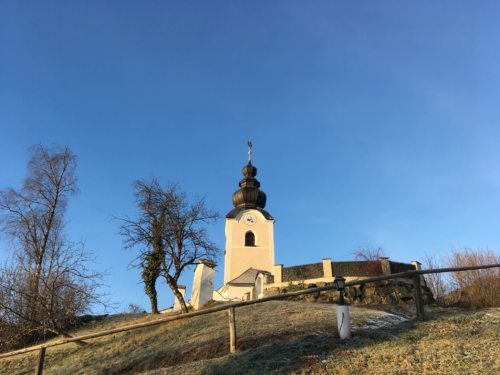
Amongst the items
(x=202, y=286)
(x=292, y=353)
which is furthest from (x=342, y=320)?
(x=202, y=286)

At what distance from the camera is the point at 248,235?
47.2m

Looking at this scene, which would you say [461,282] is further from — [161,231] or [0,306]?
[0,306]

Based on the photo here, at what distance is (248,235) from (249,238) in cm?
33

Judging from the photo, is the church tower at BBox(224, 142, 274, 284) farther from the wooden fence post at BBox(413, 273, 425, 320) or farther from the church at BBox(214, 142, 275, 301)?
the wooden fence post at BBox(413, 273, 425, 320)

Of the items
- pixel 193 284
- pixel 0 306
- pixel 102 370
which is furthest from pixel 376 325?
pixel 193 284

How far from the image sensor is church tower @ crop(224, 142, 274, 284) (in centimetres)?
4547

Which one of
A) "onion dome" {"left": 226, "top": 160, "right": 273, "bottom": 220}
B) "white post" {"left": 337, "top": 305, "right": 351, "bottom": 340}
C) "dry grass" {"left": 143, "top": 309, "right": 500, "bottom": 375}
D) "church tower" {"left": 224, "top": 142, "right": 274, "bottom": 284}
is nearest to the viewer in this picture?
"dry grass" {"left": 143, "top": 309, "right": 500, "bottom": 375}

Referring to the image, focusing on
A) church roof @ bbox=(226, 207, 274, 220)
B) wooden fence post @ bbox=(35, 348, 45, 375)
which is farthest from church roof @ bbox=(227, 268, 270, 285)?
wooden fence post @ bbox=(35, 348, 45, 375)

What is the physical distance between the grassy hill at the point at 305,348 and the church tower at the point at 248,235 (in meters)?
31.6

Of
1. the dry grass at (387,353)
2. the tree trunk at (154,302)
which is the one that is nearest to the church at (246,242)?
the tree trunk at (154,302)

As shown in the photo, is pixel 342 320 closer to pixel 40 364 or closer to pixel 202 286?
pixel 40 364

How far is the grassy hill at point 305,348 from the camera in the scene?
7.09 metres

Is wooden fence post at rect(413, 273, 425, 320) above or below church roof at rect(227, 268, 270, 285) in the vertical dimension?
below

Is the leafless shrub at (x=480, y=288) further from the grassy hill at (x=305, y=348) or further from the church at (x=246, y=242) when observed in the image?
the church at (x=246, y=242)
